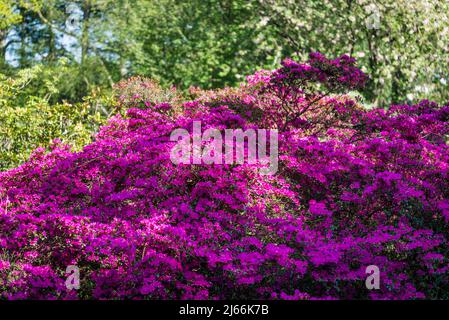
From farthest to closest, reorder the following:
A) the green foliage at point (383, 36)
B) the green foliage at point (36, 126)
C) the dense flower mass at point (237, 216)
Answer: the green foliage at point (383, 36) < the green foliage at point (36, 126) < the dense flower mass at point (237, 216)

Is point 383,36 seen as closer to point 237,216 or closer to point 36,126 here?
point 36,126

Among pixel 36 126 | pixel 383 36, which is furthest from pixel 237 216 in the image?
pixel 383 36

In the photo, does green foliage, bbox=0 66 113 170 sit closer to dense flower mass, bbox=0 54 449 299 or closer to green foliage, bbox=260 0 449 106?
dense flower mass, bbox=0 54 449 299

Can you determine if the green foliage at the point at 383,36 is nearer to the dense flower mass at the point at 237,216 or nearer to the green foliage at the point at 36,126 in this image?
the dense flower mass at the point at 237,216

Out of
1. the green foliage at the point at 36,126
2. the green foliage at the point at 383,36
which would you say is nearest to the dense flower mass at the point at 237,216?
the green foliage at the point at 36,126

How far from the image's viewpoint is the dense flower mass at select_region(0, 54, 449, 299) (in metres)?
4.42

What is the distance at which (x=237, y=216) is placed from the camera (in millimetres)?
5438

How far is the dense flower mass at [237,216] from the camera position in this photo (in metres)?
4.42

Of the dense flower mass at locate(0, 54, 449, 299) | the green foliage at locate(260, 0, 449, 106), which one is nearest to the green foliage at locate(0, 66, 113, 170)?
the dense flower mass at locate(0, 54, 449, 299)

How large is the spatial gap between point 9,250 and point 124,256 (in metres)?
1.25

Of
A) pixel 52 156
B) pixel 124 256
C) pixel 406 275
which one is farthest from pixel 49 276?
pixel 406 275

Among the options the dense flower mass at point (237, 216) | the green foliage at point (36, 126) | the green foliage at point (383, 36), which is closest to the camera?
the dense flower mass at point (237, 216)

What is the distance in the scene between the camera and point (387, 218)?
5.51 meters
